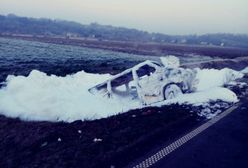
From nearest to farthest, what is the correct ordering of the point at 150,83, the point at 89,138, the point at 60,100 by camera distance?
the point at 89,138
the point at 60,100
the point at 150,83

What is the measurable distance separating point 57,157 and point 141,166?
213 centimetres

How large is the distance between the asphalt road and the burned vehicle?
3.80m

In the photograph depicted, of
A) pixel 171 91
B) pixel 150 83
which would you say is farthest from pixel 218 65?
pixel 150 83

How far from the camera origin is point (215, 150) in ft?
26.3

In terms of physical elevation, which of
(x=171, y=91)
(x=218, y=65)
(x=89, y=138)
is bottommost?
(x=218, y=65)

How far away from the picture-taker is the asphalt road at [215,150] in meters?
7.05

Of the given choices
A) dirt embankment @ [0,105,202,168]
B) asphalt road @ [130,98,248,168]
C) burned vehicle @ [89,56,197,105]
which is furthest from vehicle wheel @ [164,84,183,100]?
asphalt road @ [130,98,248,168]

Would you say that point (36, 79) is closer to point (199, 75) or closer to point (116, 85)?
point (116, 85)

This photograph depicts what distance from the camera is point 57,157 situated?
23.8 ft

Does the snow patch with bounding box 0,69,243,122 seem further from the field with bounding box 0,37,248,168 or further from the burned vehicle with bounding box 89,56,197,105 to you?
the field with bounding box 0,37,248,168

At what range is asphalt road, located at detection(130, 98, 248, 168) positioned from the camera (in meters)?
7.05

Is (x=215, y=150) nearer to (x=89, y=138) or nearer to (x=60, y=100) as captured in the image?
(x=89, y=138)

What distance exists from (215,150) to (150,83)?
6353 mm

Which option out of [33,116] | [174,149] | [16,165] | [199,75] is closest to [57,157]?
[16,165]
